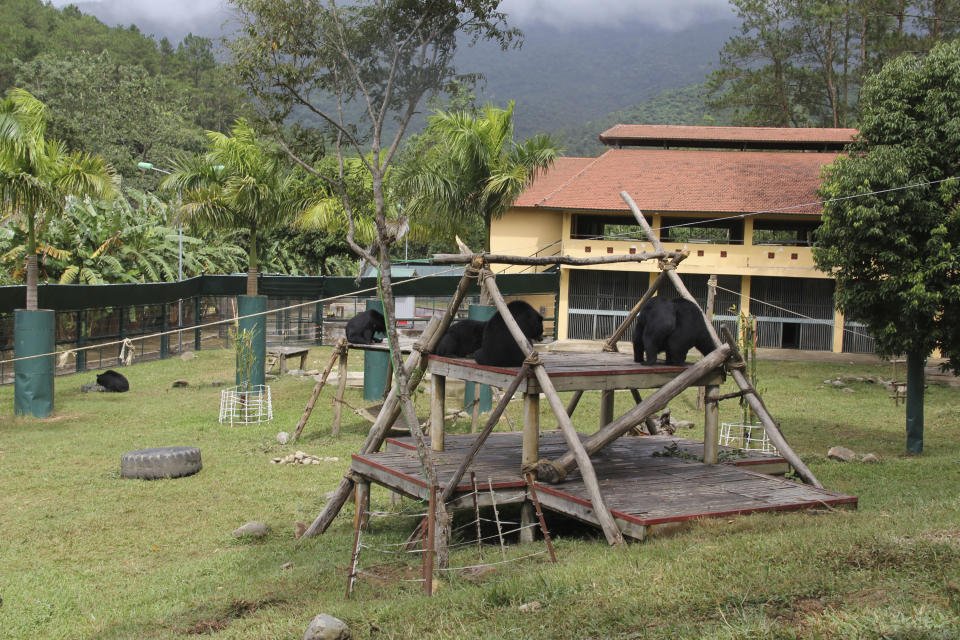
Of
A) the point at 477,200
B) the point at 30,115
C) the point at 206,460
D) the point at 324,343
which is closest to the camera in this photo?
the point at 206,460

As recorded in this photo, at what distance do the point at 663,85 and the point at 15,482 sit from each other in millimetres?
195341

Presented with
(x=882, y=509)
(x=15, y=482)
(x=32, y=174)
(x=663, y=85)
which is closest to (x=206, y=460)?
(x=15, y=482)

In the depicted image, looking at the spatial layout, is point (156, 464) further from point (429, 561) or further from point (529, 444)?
point (429, 561)

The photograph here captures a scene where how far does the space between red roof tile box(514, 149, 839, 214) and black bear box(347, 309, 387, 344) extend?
1640 cm

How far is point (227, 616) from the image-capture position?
20.8 ft

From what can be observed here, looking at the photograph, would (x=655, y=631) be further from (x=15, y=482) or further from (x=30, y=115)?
(x=30, y=115)

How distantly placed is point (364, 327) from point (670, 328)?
281 inches

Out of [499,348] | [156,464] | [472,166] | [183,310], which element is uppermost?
[472,166]

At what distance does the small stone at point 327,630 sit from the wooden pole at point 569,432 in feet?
8.31

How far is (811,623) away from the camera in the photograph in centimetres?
468

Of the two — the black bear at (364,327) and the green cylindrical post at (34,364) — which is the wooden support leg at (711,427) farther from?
the green cylindrical post at (34,364)

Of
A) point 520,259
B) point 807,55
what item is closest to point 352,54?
point 520,259

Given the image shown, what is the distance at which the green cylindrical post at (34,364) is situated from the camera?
50.7ft

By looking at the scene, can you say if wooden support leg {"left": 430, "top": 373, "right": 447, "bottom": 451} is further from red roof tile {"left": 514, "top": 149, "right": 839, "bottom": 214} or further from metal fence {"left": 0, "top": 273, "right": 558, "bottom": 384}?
red roof tile {"left": 514, "top": 149, "right": 839, "bottom": 214}
